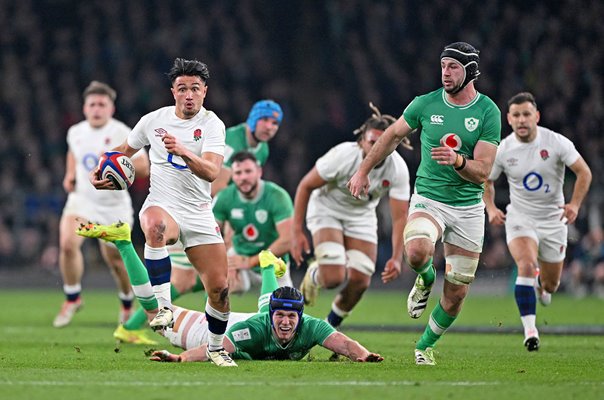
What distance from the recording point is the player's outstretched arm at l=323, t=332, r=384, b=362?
8.93 meters

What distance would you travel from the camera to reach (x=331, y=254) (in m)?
12.0

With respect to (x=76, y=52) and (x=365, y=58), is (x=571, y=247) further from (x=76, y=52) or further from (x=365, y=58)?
(x=76, y=52)

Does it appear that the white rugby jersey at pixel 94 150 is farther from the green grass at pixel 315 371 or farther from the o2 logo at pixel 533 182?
the o2 logo at pixel 533 182

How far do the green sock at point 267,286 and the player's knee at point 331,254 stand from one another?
1578 millimetres

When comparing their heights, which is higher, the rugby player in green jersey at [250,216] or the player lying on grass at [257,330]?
the rugby player in green jersey at [250,216]

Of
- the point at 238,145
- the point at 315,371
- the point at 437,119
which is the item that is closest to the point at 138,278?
the point at 315,371

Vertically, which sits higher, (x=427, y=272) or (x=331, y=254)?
(x=427, y=272)

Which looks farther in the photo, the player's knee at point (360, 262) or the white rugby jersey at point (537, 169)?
the player's knee at point (360, 262)

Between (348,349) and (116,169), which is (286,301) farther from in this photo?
(116,169)

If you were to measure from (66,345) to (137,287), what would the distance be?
172cm

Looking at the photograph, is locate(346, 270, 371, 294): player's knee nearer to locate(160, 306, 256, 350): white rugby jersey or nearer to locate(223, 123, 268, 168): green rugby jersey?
locate(223, 123, 268, 168): green rugby jersey

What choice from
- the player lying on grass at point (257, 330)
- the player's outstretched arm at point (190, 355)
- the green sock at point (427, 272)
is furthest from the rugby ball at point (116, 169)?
the green sock at point (427, 272)

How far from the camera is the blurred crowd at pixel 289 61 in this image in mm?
24859

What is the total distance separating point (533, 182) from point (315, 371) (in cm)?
462
